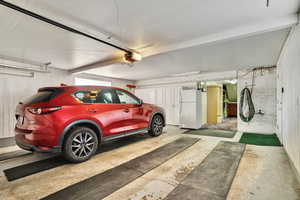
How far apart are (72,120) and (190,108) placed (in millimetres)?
4770

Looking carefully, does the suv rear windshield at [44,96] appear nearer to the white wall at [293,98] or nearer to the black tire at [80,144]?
the black tire at [80,144]

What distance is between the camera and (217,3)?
186 centimetres

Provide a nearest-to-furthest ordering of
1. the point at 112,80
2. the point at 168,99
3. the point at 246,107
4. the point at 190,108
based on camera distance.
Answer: the point at 246,107, the point at 190,108, the point at 168,99, the point at 112,80

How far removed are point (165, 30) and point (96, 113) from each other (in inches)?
85.4

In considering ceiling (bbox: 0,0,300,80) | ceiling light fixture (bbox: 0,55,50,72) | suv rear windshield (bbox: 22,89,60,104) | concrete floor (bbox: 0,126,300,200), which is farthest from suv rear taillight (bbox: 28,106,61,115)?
ceiling light fixture (bbox: 0,55,50,72)

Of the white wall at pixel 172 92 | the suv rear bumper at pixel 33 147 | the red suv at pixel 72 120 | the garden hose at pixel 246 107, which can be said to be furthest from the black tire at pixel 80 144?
the garden hose at pixel 246 107

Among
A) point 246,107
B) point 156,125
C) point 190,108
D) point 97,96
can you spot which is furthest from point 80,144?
point 246,107

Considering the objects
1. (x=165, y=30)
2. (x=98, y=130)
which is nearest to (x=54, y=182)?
(x=98, y=130)

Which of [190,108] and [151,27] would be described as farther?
[190,108]

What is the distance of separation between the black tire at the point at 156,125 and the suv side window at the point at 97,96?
1.55 metres

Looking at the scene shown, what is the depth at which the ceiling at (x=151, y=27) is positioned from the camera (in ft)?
6.35

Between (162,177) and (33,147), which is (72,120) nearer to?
(33,147)

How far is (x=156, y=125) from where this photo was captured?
14.8 feet

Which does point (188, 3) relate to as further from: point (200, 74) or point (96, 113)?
point (200, 74)
